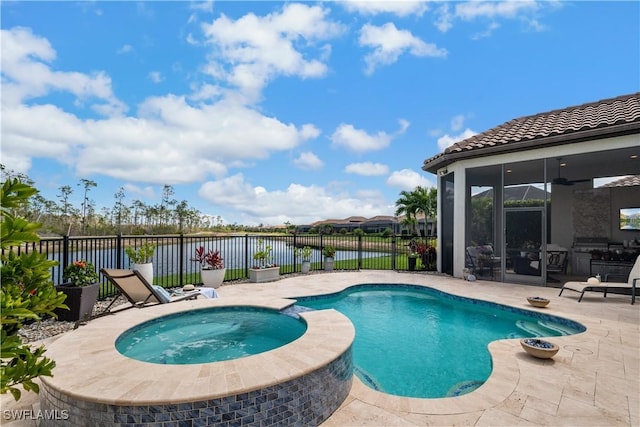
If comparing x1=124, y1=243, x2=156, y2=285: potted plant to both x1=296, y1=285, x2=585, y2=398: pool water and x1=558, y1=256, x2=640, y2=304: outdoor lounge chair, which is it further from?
x1=558, y1=256, x2=640, y2=304: outdoor lounge chair

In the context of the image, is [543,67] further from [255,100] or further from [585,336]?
[255,100]

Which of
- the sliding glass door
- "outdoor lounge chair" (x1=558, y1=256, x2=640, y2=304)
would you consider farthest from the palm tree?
"outdoor lounge chair" (x1=558, y1=256, x2=640, y2=304)

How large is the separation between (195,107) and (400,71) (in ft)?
26.6

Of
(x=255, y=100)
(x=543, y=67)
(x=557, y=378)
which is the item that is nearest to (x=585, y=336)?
(x=557, y=378)

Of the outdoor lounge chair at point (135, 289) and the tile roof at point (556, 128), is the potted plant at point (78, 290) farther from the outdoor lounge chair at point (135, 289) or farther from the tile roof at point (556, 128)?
the tile roof at point (556, 128)

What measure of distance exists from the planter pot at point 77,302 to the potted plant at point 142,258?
1.64 meters

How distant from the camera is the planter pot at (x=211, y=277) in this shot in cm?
880

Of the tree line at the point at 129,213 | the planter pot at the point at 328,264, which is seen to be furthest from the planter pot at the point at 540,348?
the tree line at the point at 129,213

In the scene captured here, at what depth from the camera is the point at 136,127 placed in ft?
44.3

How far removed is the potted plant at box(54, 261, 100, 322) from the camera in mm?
5512

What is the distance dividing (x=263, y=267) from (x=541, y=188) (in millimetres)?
8798

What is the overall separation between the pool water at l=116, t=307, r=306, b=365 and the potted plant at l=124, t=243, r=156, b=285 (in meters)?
2.71

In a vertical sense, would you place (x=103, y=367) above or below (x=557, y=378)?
above

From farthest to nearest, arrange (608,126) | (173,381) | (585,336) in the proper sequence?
(608,126), (585,336), (173,381)
